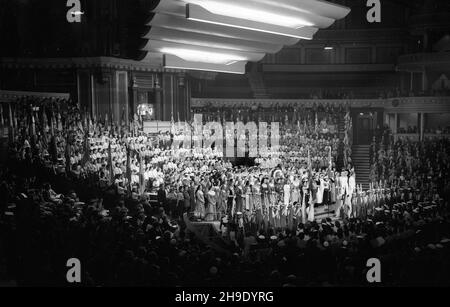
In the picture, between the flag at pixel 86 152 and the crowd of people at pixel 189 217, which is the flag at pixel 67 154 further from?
the flag at pixel 86 152

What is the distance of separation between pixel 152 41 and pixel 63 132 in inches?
145

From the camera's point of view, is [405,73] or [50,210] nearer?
[50,210]

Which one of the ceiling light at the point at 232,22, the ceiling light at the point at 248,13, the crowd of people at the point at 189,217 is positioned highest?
the ceiling light at the point at 248,13

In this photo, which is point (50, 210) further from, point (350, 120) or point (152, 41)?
point (350, 120)

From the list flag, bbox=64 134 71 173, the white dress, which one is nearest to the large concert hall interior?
the white dress

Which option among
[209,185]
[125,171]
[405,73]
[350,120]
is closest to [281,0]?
[209,185]

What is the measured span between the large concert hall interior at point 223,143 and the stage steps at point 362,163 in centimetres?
12

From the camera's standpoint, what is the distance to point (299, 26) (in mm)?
15680

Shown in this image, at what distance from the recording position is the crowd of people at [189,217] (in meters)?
9.54

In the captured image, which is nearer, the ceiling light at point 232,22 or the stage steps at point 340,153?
the ceiling light at point 232,22

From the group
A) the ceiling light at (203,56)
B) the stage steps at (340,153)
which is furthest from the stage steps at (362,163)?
the ceiling light at (203,56)

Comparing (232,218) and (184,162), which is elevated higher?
(184,162)

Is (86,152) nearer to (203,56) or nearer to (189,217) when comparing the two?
(189,217)
